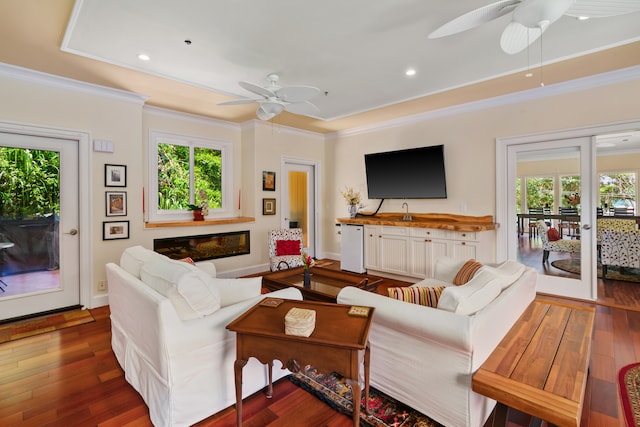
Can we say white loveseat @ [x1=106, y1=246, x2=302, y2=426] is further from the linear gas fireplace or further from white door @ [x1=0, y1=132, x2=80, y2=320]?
the linear gas fireplace

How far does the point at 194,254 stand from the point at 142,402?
9.78 ft

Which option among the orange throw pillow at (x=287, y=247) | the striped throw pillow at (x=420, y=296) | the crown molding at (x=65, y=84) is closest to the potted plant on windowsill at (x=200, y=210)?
the orange throw pillow at (x=287, y=247)

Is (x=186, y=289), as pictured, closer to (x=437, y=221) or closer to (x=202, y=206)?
(x=202, y=206)

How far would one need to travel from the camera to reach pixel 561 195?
4.20 m

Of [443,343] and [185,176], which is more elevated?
[185,176]

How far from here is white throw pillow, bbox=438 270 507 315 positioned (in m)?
1.64

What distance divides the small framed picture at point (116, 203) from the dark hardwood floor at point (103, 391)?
1.49 metres

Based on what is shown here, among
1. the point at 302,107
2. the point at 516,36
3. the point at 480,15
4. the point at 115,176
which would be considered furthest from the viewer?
the point at 115,176

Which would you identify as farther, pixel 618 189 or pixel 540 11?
pixel 618 189

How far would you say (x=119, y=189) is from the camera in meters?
3.91

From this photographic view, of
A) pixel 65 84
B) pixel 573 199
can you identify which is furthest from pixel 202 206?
pixel 573 199

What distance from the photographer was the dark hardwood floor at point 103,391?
1.83m

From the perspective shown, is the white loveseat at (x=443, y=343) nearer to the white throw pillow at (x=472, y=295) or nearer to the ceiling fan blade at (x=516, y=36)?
the white throw pillow at (x=472, y=295)

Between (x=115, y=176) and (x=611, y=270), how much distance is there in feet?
25.7
